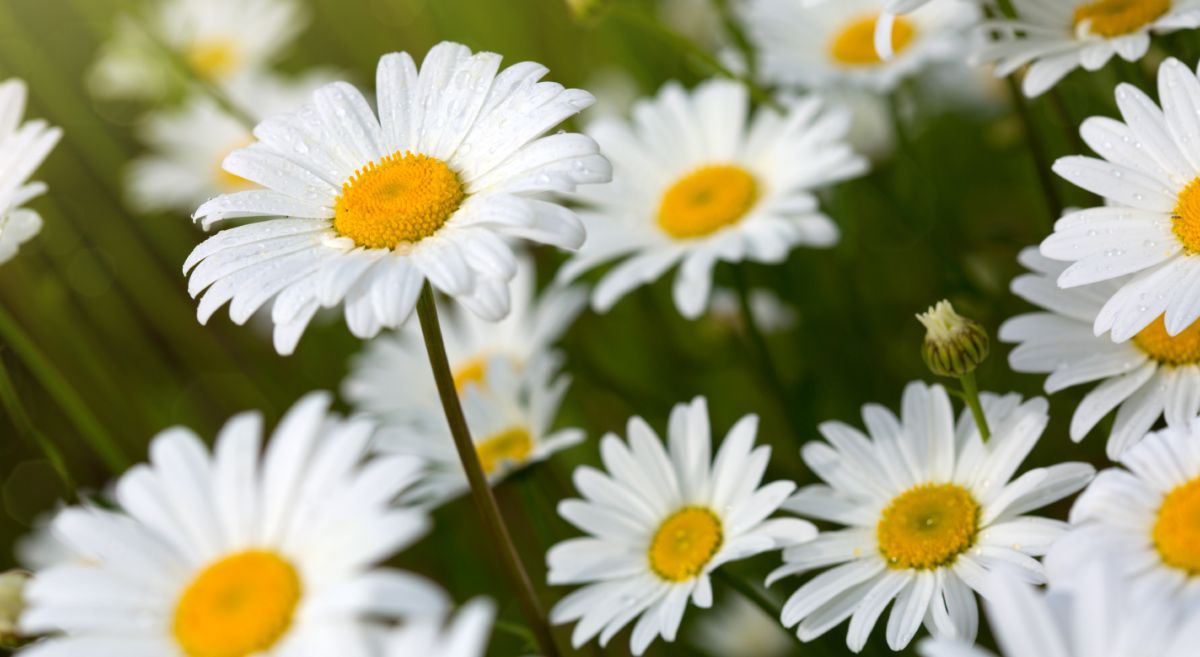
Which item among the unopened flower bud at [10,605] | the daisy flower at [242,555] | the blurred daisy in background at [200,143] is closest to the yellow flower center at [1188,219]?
the daisy flower at [242,555]

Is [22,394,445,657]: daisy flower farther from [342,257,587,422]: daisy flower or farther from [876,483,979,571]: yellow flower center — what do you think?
[342,257,587,422]: daisy flower

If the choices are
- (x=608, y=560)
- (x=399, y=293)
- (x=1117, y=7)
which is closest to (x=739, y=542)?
(x=608, y=560)

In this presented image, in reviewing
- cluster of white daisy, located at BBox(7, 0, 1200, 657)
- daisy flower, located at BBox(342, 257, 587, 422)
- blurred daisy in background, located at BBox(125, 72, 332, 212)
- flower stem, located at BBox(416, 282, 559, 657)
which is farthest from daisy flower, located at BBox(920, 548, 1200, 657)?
blurred daisy in background, located at BBox(125, 72, 332, 212)

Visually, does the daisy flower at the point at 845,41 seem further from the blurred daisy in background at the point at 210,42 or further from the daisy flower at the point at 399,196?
the blurred daisy in background at the point at 210,42

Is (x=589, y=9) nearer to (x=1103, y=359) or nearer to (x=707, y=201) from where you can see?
(x=707, y=201)

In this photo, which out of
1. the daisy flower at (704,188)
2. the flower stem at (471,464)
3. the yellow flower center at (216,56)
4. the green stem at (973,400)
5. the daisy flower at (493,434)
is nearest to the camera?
the flower stem at (471,464)


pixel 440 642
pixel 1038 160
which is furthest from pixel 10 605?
pixel 1038 160
